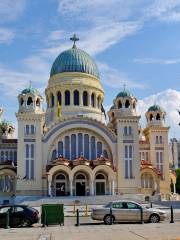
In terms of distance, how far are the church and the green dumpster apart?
35331 millimetres

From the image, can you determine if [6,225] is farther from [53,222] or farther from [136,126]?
[136,126]

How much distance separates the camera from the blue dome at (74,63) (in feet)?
249

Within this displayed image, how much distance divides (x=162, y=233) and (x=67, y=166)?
42.5m

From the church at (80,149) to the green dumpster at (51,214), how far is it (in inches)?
1391

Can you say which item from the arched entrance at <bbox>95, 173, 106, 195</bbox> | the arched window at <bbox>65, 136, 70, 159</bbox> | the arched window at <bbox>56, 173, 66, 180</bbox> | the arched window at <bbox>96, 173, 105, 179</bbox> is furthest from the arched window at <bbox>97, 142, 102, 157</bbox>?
the arched window at <bbox>56, 173, 66, 180</bbox>

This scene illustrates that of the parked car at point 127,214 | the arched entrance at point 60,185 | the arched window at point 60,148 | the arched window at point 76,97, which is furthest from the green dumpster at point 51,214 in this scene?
the arched window at point 76,97

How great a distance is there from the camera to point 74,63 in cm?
7612

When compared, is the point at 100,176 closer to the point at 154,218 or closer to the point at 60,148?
the point at 60,148

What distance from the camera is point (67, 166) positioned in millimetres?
64062

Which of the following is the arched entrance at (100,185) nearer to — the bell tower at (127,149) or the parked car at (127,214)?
the bell tower at (127,149)

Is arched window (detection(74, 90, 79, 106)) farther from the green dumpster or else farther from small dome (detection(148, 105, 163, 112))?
the green dumpster

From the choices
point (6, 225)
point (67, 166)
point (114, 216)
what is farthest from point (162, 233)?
point (67, 166)

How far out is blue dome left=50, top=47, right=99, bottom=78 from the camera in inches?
2987

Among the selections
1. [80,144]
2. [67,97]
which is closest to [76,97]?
[67,97]
